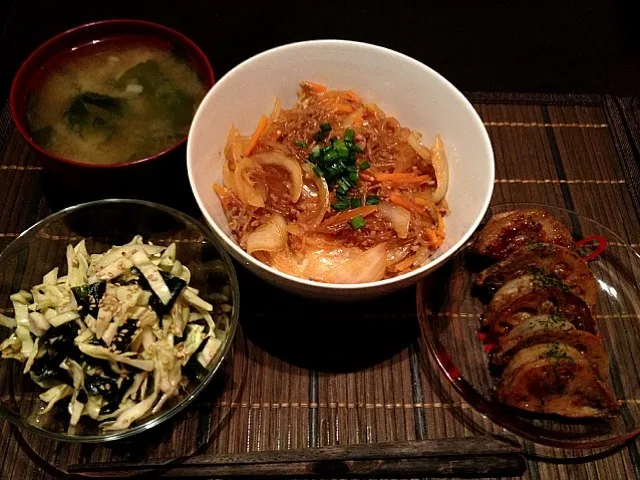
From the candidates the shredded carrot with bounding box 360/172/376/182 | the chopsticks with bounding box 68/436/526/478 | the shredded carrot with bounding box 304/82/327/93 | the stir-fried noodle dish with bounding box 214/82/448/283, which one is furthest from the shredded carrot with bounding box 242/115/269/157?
the chopsticks with bounding box 68/436/526/478

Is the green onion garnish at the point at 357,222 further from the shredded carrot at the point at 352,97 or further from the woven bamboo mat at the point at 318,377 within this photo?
the shredded carrot at the point at 352,97

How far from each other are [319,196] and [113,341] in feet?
2.86

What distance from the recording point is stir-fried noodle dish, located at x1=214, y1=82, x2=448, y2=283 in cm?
203

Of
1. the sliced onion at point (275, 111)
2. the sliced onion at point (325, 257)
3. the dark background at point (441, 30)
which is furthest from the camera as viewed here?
the dark background at point (441, 30)

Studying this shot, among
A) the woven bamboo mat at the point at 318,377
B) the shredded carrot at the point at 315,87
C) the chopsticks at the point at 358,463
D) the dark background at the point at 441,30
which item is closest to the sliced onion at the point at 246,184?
the woven bamboo mat at the point at 318,377

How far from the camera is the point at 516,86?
311 cm

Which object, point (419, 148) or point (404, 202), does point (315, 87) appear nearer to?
point (419, 148)

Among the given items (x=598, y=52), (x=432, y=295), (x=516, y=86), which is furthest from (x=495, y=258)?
(x=598, y=52)

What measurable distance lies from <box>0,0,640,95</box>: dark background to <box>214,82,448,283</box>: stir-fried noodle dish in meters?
0.98

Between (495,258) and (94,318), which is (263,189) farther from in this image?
(495,258)

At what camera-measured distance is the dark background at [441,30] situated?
3.09 meters

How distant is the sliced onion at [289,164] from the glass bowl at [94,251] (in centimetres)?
35

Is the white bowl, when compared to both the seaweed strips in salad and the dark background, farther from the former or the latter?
the dark background

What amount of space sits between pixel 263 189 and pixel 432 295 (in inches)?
29.2
